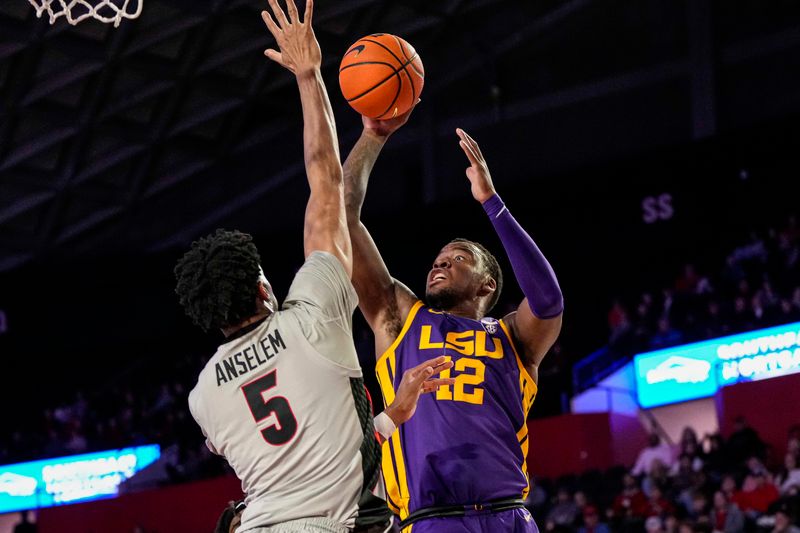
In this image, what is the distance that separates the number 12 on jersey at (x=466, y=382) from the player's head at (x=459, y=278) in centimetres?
43

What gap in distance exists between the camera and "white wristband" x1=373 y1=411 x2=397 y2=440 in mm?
4000

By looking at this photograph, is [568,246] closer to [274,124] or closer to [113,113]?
[274,124]

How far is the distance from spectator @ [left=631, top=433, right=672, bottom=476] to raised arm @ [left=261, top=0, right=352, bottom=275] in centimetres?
996

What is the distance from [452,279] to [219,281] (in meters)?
2.05

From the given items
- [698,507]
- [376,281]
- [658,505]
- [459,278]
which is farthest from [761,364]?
[376,281]

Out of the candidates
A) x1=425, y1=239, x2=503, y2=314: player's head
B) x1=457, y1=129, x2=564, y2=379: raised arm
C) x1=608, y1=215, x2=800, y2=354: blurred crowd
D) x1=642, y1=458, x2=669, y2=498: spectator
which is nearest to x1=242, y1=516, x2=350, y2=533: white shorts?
x1=457, y1=129, x2=564, y2=379: raised arm

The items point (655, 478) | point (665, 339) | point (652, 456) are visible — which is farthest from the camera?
point (665, 339)

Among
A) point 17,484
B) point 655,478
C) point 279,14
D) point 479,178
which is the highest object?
point 17,484

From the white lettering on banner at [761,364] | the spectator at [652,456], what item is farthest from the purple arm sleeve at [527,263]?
the white lettering on banner at [761,364]

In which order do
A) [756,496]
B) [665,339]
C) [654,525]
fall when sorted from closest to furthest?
[756,496]
[654,525]
[665,339]

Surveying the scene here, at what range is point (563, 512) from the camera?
1326 cm

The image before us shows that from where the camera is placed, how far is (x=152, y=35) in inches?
854

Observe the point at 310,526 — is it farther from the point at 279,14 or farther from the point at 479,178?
the point at 479,178

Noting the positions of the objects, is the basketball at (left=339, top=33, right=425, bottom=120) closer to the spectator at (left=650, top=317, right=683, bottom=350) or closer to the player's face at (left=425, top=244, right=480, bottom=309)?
the player's face at (left=425, top=244, right=480, bottom=309)
